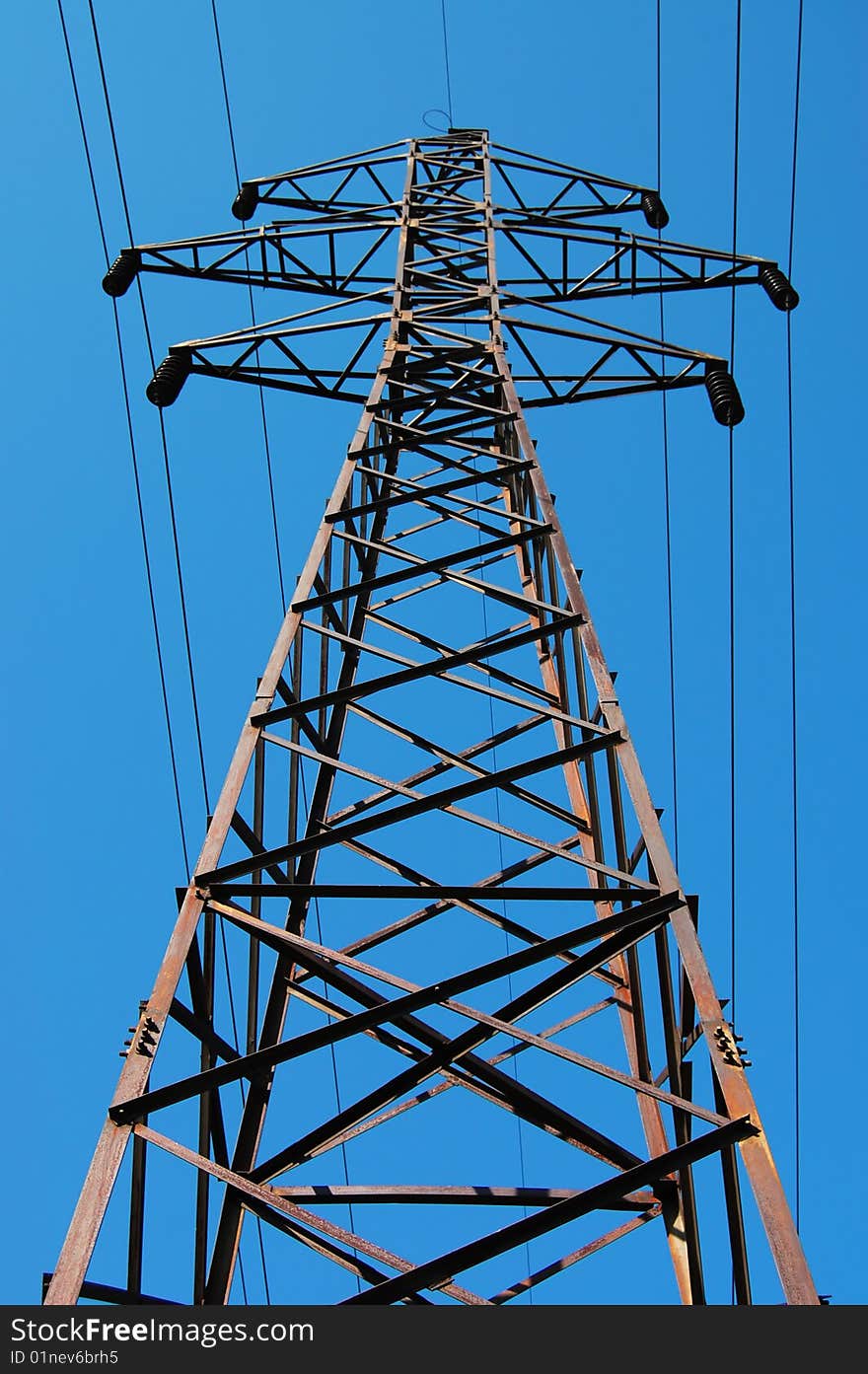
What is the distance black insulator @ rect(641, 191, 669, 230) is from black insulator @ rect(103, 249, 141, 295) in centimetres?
650

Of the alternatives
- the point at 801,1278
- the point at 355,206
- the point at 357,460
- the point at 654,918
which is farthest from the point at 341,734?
the point at 355,206

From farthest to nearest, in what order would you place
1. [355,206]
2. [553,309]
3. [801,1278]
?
[355,206] < [553,309] < [801,1278]

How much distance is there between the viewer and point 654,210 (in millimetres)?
16875

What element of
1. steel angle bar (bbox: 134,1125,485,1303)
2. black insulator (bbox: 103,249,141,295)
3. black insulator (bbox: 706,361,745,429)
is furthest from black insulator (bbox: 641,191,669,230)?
steel angle bar (bbox: 134,1125,485,1303)

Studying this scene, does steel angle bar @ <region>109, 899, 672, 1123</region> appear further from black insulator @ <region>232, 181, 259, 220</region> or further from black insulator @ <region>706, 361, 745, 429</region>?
black insulator @ <region>232, 181, 259, 220</region>

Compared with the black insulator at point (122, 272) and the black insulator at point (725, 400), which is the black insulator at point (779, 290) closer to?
the black insulator at point (725, 400)

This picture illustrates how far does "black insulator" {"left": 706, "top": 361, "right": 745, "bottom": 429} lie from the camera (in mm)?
11750

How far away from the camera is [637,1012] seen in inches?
299

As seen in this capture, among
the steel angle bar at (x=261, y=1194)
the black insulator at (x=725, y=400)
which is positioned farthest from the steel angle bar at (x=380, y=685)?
the black insulator at (x=725, y=400)

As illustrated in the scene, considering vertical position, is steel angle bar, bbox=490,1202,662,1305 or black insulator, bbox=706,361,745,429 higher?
black insulator, bbox=706,361,745,429

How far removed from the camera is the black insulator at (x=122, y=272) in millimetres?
13391

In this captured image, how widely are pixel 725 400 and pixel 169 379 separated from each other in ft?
15.8

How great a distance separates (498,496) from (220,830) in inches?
240
